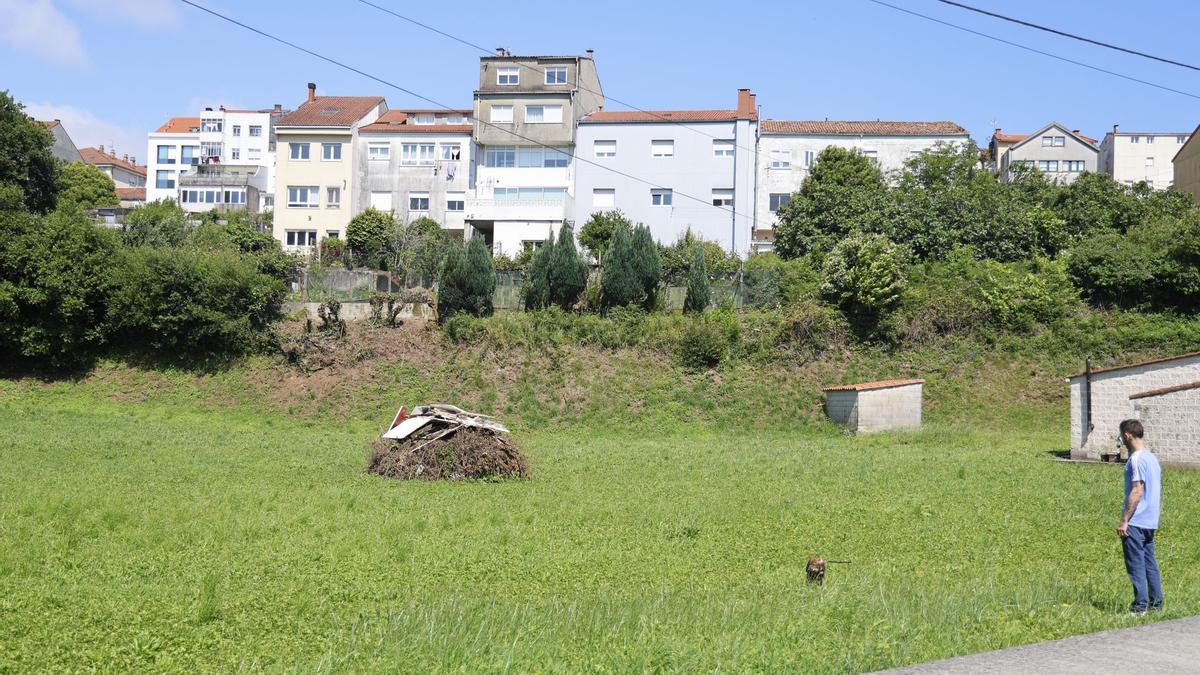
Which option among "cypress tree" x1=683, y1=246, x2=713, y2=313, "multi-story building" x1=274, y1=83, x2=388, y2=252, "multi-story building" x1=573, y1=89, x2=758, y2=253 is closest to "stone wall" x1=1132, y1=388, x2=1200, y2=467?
"cypress tree" x1=683, y1=246, x2=713, y2=313

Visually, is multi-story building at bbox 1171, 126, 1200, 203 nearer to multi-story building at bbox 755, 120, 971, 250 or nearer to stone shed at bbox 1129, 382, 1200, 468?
multi-story building at bbox 755, 120, 971, 250

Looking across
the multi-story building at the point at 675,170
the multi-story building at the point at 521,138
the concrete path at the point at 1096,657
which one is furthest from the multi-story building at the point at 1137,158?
the concrete path at the point at 1096,657

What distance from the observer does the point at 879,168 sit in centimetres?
5644

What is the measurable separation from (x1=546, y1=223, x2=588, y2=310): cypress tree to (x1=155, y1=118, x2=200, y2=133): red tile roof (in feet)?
249

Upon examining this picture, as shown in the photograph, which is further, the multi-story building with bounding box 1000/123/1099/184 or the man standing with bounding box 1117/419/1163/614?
the multi-story building with bounding box 1000/123/1099/184

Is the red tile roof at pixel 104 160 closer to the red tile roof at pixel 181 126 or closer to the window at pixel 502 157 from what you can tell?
the red tile roof at pixel 181 126

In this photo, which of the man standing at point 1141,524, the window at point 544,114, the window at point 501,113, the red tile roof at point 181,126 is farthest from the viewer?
the red tile roof at point 181,126

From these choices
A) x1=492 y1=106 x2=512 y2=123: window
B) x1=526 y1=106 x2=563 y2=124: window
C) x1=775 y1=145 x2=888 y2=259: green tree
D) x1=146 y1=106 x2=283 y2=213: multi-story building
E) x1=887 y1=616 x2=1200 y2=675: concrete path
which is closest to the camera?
x1=887 y1=616 x2=1200 y2=675: concrete path

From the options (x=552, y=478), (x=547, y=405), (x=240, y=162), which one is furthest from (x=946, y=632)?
(x=240, y=162)

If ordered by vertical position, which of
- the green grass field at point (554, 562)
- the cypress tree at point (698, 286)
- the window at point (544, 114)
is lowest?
the green grass field at point (554, 562)

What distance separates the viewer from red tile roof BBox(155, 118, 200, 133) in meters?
107

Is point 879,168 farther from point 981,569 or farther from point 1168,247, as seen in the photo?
point 981,569

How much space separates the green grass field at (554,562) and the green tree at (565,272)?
1983 cm

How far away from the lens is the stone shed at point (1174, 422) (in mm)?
22297
